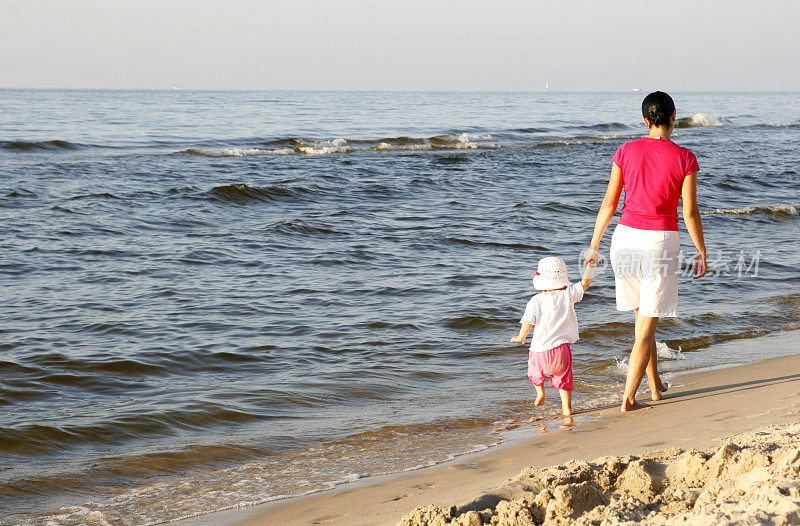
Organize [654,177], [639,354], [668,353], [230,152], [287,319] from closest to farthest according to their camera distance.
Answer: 1. [654,177]
2. [639,354]
3. [668,353]
4. [287,319]
5. [230,152]

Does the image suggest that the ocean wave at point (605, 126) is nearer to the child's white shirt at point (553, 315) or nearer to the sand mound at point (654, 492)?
the child's white shirt at point (553, 315)

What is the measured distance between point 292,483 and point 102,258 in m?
5.84

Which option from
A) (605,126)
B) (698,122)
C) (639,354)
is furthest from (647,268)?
(698,122)

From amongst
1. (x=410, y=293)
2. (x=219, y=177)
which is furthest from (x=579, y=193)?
(x=410, y=293)

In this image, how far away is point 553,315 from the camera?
14.8ft

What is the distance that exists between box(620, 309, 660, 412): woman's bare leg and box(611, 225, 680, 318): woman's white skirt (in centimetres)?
7

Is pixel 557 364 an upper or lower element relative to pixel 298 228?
Result: lower

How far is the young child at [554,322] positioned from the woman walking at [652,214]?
0.25m

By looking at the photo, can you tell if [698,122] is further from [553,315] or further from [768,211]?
[553,315]

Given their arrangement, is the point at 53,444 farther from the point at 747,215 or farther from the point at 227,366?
the point at 747,215

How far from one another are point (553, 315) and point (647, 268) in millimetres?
599

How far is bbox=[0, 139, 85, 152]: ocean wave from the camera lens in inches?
724

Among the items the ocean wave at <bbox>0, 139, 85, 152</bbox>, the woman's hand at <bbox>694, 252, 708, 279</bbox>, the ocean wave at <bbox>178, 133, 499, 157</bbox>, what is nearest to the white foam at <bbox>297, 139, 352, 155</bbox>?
the ocean wave at <bbox>178, 133, 499, 157</bbox>

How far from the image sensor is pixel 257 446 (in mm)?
4340
